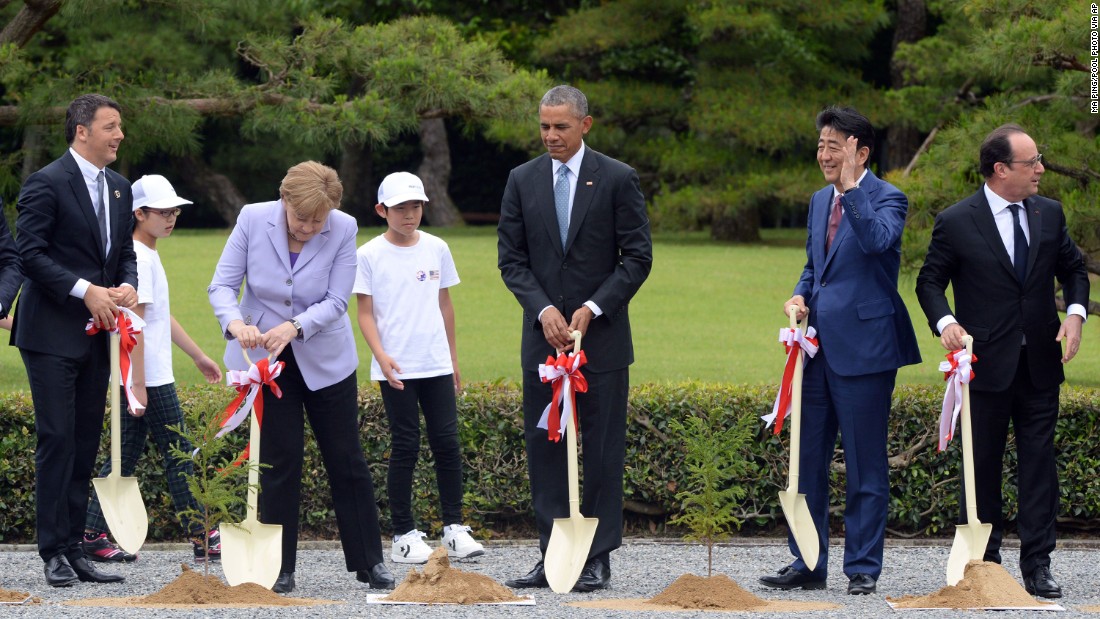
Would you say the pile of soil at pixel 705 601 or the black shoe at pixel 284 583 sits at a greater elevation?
the pile of soil at pixel 705 601

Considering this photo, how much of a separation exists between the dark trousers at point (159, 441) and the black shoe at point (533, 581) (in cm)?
133

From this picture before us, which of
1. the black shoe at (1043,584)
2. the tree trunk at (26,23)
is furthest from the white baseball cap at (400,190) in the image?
the tree trunk at (26,23)

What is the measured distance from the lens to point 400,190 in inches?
232

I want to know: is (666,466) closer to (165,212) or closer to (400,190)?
(400,190)

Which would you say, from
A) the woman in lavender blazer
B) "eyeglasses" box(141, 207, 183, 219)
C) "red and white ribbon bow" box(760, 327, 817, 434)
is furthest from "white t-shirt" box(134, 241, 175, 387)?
"red and white ribbon bow" box(760, 327, 817, 434)

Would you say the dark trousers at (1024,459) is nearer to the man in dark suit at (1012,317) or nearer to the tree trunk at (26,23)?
the man in dark suit at (1012,317)

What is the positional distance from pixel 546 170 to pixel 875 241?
3.88ft

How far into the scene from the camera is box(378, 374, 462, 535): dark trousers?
5.96 meters

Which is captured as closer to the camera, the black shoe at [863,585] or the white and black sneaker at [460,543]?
the black shoe at [863,585]

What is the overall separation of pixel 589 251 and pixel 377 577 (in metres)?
1.36

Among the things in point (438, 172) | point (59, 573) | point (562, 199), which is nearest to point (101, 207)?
point (59, 573)

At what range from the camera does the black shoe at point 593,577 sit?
17.0 feet

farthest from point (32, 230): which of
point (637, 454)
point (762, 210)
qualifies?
point (762, 210)

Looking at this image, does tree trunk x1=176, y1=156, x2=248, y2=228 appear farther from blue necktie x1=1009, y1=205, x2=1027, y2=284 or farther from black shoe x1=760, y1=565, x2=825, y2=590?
blue necktie x1=1009, y1=205, x2=1027, y2=284
